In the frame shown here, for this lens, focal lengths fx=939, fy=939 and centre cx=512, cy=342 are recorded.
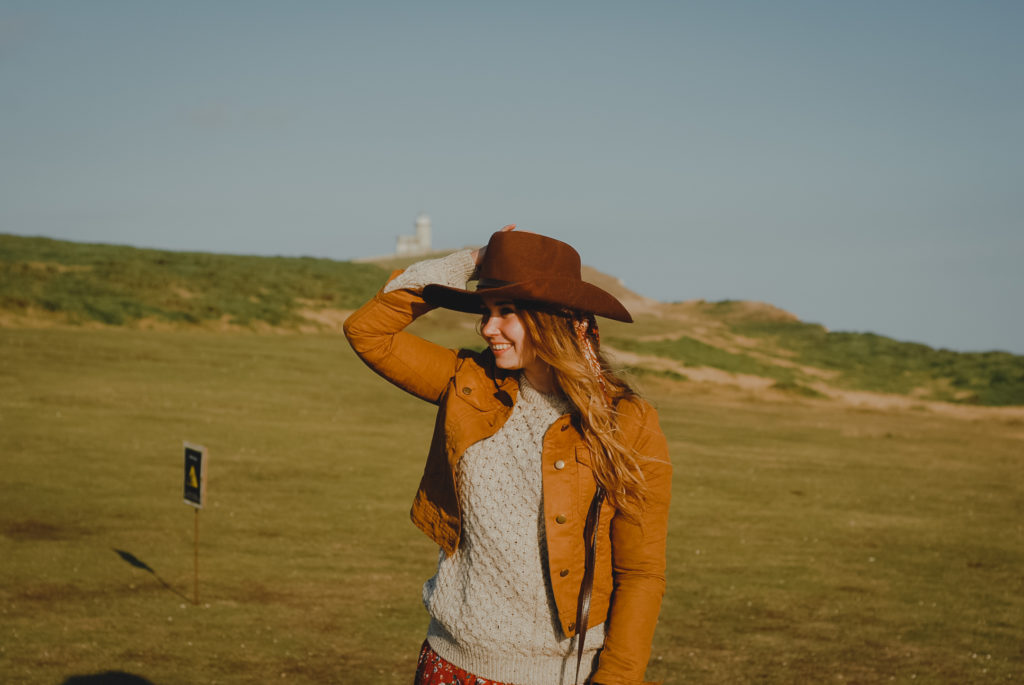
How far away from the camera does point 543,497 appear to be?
2.78 meters

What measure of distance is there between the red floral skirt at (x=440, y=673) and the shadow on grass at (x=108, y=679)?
481 cm

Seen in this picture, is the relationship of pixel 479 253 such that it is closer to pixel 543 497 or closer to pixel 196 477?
pixel 543 497

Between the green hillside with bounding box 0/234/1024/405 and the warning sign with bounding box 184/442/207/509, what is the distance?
69.8 ft

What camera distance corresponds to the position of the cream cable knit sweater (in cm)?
283

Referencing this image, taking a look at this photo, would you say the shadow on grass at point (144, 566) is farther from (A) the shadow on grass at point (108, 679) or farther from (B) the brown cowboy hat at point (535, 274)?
(B) the brown cowboy hat at point (535, 274)

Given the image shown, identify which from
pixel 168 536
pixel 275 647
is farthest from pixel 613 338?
pixel 275 647

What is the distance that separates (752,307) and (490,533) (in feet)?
186

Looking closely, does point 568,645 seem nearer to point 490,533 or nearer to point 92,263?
point 490,533

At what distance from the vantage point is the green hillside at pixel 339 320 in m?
31.6

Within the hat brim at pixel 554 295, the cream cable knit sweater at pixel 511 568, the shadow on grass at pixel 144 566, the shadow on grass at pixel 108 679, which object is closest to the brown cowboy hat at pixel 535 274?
the hat brim at pixel 554 295

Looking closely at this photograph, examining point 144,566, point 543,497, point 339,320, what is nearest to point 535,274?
point 543,497

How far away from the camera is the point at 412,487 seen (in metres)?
15.1

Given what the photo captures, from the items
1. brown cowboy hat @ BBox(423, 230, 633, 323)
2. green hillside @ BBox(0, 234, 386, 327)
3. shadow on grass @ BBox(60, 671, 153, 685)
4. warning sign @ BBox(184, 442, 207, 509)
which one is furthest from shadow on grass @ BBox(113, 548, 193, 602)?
green hillside @ BBox(0, 234, 386, 327)

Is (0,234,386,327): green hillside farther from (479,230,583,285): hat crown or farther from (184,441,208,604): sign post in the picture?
(479,230,583,285): hat crown
